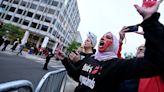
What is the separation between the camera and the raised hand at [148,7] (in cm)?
214

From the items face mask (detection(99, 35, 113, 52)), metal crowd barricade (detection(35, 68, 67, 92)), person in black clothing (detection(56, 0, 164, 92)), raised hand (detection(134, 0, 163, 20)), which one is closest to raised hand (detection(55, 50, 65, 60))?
person in black clothing (detection(56, 0, 164, 92))

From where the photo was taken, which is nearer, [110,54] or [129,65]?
[129,65]

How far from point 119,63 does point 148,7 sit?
0.93 metres

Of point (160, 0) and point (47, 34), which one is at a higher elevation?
point (160, 0)

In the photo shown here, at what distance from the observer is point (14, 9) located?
209 ft

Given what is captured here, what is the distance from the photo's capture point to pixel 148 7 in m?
2.18

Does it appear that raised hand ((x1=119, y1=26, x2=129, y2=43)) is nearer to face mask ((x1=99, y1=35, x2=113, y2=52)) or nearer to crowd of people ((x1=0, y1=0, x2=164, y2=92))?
crowd of people ((x1=0, y1=0, x2=164, y2=92))

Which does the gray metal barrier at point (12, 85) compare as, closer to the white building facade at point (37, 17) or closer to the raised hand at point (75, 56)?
the raised hand at point (75, 56)

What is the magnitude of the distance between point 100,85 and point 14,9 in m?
64.3

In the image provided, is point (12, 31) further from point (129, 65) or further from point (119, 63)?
point (129, 65)

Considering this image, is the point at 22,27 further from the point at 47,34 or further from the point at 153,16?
the point at 153,16

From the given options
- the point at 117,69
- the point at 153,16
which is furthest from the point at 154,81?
the point at 153,16

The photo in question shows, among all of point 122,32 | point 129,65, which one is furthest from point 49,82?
point 129,65

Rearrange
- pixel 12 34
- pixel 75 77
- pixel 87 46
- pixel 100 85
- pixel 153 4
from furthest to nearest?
pixel 12 34
pixel 87 46
pixel 75 77
pixel 100 85
pixel 153 4
